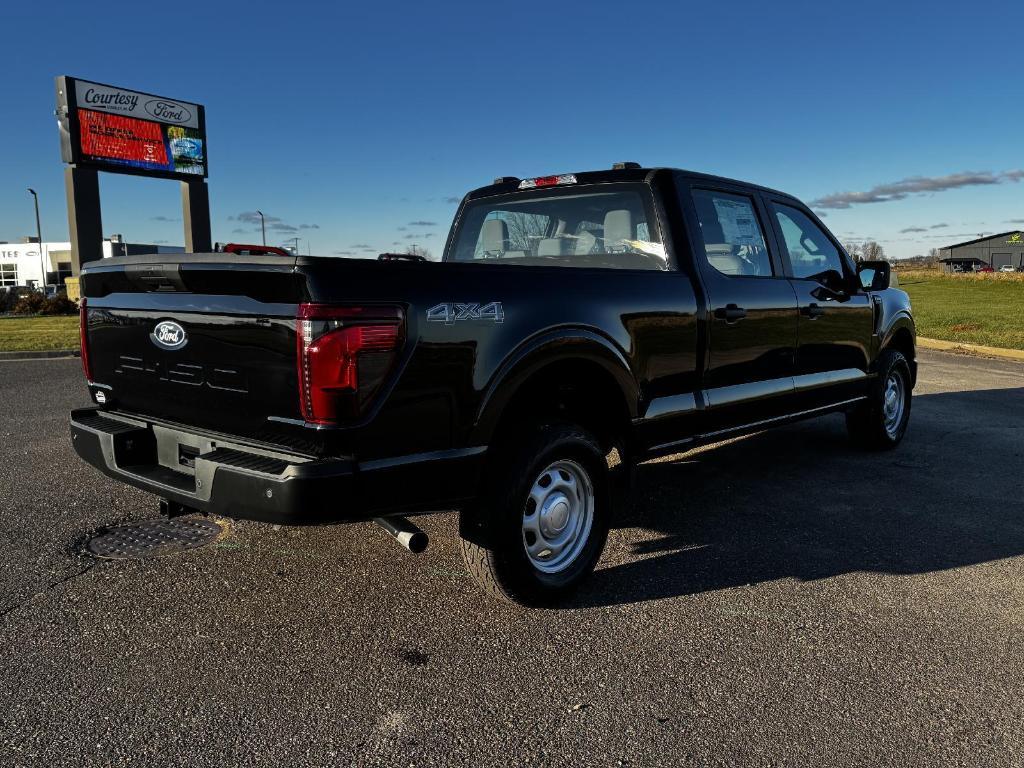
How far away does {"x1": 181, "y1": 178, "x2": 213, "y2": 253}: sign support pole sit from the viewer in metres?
30.9

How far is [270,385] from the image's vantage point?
2.75 m

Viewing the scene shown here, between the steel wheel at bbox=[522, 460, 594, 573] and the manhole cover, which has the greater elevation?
the steel wheel at bbox=[522, 460, 594, 573]

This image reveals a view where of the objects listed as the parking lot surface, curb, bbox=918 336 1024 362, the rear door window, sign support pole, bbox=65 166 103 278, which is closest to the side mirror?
the rear door window

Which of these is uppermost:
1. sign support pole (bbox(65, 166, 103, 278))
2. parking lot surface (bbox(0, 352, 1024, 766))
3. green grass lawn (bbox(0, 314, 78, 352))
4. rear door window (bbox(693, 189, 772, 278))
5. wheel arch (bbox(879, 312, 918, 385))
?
sign support pole (bbox(65, 166, 103, 278))

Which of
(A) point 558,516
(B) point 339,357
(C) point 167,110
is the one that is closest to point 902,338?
(A) point 558,516

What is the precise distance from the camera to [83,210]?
2727 centimetres

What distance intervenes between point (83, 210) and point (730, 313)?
2874 cm

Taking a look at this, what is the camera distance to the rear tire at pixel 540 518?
3.12m

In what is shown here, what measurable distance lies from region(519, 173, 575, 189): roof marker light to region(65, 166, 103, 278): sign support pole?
26.5 meters

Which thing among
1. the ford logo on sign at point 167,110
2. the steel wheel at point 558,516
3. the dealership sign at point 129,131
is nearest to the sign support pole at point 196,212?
the dealership sign at point 129,131

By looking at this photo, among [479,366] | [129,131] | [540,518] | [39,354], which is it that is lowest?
[39,354]

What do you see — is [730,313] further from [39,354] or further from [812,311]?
[39,354]

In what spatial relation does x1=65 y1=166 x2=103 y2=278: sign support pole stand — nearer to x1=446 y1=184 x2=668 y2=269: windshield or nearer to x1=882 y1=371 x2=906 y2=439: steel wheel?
x1=446 y1=184 x2=668 y2=269: windshield

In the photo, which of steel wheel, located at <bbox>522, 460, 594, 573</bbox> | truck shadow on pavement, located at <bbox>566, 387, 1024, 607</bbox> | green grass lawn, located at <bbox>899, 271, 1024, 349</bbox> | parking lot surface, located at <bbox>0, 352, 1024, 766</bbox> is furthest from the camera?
green grass lawn, located at <bbox>899, 271, 1024, 349</bbox>
